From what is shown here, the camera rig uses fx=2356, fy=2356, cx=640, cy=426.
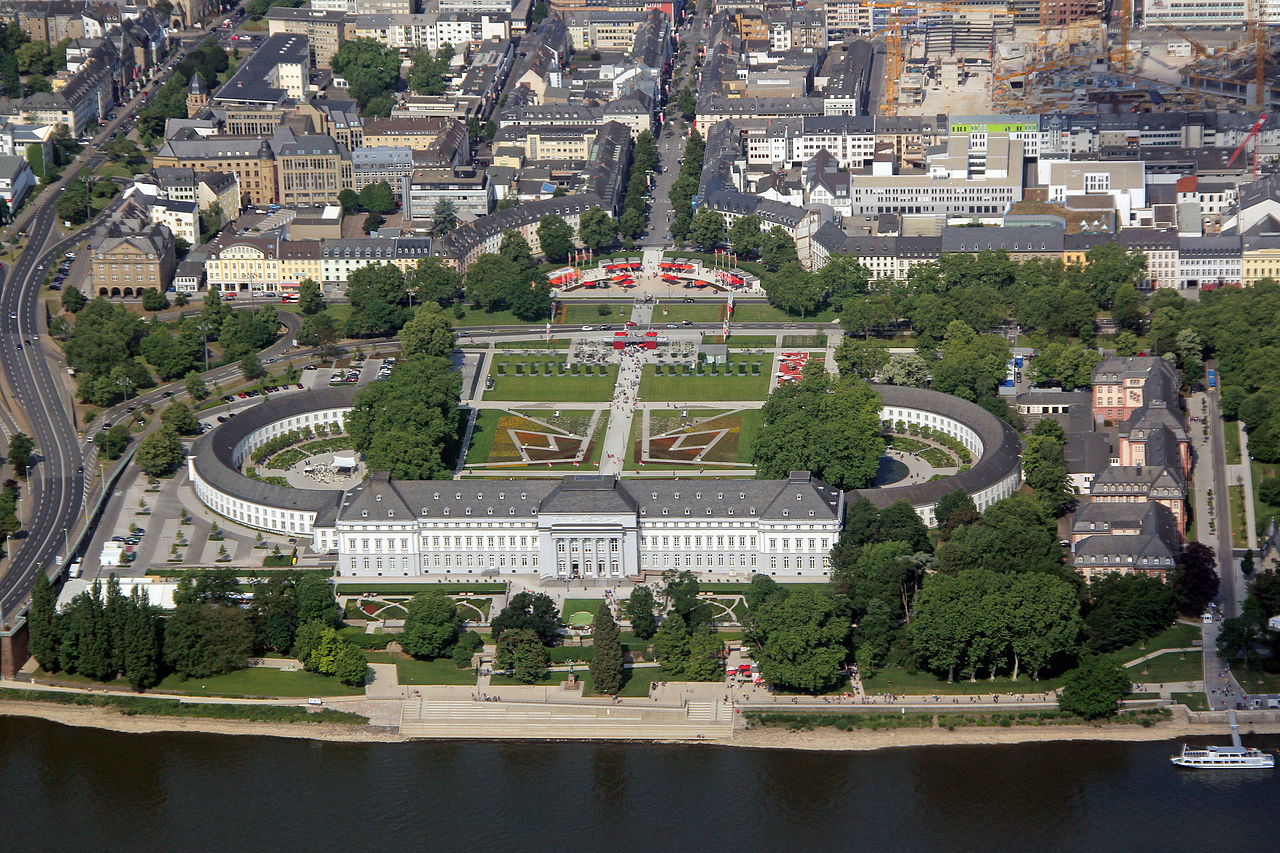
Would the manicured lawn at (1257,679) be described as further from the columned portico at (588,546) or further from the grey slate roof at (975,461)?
the columned portico at (588,546)

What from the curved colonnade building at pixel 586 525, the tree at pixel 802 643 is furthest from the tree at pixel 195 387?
the tree at pixel 802 643

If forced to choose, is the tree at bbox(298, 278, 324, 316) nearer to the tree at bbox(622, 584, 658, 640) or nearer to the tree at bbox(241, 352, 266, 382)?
the tree at bbox(241, 352, 266, 382)

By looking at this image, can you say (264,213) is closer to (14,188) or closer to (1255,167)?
(14,188)

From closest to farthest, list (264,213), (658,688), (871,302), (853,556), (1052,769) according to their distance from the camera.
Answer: (1052,769) < (658,688) < (853,556) < (871,302) < (264,213)

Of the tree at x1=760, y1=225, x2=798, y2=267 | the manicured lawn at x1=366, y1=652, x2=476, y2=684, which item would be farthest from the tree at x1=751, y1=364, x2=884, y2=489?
the tree at x1=760, y1=225, x2=798, y2=267

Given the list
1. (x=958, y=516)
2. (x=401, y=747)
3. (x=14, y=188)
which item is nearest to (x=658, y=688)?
(x=401, y=747)

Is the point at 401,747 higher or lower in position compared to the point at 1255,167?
lower

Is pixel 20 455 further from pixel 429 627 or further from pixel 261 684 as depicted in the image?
pixel 429 627
